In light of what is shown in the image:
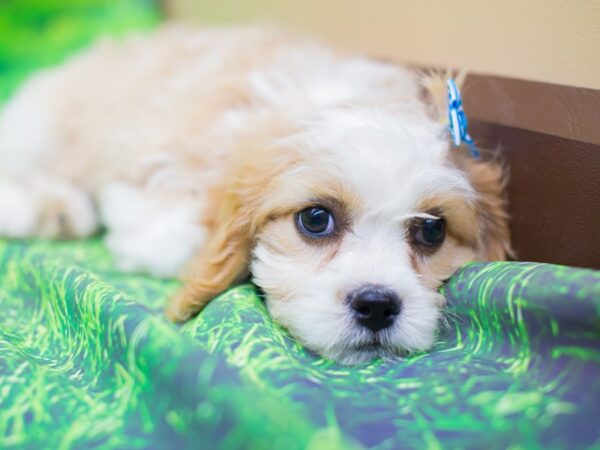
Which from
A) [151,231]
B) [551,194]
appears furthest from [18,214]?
[551,194]

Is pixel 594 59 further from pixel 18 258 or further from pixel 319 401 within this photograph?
pixel 18 258

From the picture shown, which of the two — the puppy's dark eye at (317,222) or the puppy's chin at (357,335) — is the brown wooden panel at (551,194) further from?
the puppy's dark eye at (317,222)

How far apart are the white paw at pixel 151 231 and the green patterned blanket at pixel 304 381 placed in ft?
1.93

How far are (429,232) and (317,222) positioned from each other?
34 centimetres

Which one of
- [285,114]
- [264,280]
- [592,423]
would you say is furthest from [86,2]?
[592,423]

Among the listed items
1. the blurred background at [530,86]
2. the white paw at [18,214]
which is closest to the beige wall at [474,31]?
the blurred background at [530,86]

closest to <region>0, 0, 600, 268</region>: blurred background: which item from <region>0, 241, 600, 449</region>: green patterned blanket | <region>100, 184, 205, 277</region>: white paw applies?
<region>0, 241, 600, 449</region>: green patterned blanket

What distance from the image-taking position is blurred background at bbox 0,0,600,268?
164 centimetres

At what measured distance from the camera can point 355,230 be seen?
5.84 feet

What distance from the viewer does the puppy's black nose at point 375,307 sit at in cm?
159

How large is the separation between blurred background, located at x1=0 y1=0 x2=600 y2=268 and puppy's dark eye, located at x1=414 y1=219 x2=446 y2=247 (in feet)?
0.95

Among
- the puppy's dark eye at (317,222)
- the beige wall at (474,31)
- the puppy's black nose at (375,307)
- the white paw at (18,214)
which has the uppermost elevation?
the beige wall at (474,31)

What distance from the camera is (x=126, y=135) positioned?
2740mm

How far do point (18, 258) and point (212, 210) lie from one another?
2.36 feet
